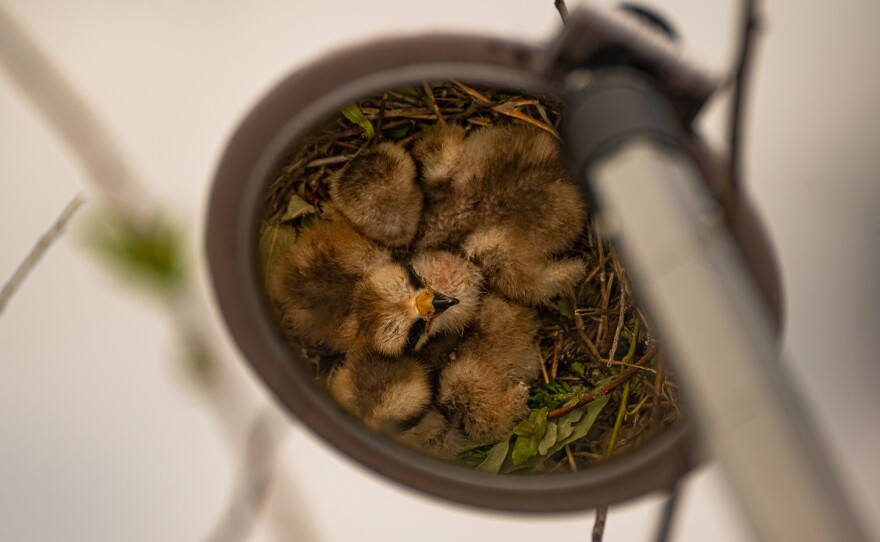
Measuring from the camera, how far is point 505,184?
762 mm

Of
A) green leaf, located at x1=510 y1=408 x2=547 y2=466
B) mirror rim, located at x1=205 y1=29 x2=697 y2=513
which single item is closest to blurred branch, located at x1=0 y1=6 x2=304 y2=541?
mirror rim, located at x1=205 y1=29 x2=697 y2=513

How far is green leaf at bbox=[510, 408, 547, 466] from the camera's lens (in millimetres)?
679

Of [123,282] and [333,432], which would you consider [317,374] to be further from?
[123,282]

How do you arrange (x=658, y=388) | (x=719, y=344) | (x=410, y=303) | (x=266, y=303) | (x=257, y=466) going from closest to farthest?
(x=719, y=344)
(x=257, y=466)
(x=266, y=303)
(x=658, y=388)
(x=410, y=303)

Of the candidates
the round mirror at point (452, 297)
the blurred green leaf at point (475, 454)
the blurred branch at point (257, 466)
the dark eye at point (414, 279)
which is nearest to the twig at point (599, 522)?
the round mirror at point (452, 297)

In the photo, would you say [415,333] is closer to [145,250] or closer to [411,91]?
[411,91]

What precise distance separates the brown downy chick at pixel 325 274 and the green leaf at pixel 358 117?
0.11 meters

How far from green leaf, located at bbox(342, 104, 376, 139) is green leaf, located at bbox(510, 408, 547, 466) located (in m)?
0.37

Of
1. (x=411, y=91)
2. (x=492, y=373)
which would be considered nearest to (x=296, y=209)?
(x=411, y=91)

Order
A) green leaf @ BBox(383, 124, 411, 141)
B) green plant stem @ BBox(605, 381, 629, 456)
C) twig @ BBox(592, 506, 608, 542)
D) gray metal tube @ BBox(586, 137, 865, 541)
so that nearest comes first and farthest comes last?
gray metal tube @ BBox(586, 137, 865, 541)
twig @ BBox(592, 506, 608, 542)
green plant stem @ BBox(605, 381, 629, 456)
green leaf @ BBox(383, 124, 411, 141)

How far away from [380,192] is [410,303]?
0.16 meters

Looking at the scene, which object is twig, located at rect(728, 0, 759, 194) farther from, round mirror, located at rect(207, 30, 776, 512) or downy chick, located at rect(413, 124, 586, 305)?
downy chick, located at rect(413, 124, 586, 305)

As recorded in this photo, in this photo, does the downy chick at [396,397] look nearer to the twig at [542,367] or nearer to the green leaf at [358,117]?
the twig at [542,367]

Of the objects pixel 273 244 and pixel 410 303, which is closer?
pixel 273 244
